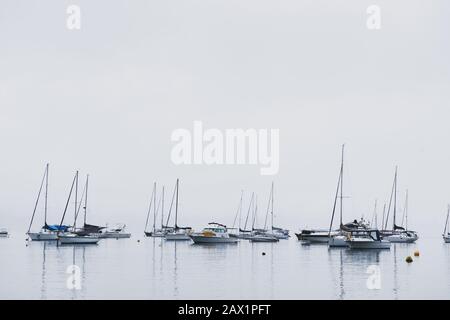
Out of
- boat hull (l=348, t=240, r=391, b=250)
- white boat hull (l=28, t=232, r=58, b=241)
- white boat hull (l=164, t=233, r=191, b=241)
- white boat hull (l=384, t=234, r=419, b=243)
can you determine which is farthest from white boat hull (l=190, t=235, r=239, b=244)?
white boat hull (l=384, t=234, r=419, b=243)

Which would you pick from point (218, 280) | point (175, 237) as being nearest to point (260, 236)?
point (175, 237)

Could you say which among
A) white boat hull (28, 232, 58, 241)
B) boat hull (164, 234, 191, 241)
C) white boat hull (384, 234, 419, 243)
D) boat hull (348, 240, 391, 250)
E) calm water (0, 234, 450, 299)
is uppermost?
calm water (0, 234, 450, 299)

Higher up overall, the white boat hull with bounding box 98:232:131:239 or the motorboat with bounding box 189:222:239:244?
the motorboat with bounding box 189:222:239:244

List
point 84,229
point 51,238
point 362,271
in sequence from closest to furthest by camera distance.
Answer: point 362,271
point 51,238
point 84,229

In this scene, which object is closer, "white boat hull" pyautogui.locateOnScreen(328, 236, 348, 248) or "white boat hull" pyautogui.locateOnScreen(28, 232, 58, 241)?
"white boat hull" pyautogui.locateOnScreen(328, 236, 348, 248)

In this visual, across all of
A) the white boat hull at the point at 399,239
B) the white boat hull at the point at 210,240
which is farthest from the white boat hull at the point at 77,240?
the white boat hull at the point at 399,239

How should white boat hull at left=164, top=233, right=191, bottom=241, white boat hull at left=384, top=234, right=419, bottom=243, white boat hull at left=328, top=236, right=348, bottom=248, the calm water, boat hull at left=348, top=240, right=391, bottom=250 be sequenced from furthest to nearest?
white boat hull at left=384, top=234, right=419, bottom=243 → white boat hull at left=164, top=233, right=191, bottom=241 → white boat hull at left=328, top=236, right=348, bottom=248 → boat hull at left=348, top=240, right=391, bottom=250 → the calm water

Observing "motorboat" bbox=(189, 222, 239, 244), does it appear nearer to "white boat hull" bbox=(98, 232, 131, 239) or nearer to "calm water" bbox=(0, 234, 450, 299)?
"calm water" bbox=(0, 234, 450, 299)

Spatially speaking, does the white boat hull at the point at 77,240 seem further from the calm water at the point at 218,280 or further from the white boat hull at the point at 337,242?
the white boat hull at the point at 337,242

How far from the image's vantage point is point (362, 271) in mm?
54406

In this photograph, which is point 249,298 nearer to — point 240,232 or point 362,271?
point 362,271
